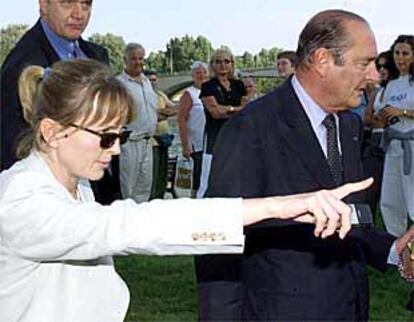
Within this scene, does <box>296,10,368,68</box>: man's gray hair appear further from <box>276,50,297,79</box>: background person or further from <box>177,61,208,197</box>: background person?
<box>177,61,208,197</box>: background person

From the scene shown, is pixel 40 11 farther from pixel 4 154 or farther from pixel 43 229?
pixel 43 229

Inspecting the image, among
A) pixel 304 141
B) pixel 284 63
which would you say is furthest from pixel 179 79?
pixel 304 141

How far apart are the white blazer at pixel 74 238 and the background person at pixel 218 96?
6.22 meters

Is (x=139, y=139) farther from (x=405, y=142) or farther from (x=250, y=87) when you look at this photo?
(x=405, y=142)

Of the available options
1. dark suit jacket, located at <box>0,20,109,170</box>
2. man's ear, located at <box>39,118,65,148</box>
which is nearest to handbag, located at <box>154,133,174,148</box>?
dark suit jacket, located at <box>0,20,109,170</box>

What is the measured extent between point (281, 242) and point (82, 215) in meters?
1.12

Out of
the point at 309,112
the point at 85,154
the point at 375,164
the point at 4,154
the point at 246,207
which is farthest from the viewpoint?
the point at 375,164

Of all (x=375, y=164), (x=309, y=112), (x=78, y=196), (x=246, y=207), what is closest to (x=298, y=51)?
(x=309, y=112)

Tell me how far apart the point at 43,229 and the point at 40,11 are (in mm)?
3102

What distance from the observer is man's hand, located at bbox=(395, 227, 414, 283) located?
3133 mm

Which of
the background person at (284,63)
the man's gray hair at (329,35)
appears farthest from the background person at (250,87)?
the man's gray hair at (329,35)

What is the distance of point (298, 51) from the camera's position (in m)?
3.20

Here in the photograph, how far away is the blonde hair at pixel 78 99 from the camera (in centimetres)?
221

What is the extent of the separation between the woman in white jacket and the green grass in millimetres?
3958
